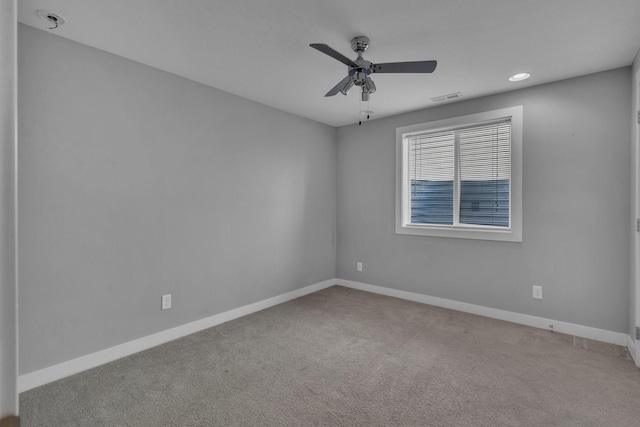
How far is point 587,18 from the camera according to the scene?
2025 mm

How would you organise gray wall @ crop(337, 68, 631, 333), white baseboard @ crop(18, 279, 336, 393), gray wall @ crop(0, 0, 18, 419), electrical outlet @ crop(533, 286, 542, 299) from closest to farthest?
gray wall @ crop(0, 0, 18, 419)
white baseboard @ crop(18, 279, 336, 393)
gray wall @ crop(337, 68, 631, 333)
electrical outlet @ crop(533, 286, 542, 299)

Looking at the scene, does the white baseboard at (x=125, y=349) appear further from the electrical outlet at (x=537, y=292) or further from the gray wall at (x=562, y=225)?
the electrical outlet at (x=537, y=292)

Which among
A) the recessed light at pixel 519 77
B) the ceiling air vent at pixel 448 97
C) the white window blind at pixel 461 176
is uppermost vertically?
the ceiling air vent at pixel 448 97

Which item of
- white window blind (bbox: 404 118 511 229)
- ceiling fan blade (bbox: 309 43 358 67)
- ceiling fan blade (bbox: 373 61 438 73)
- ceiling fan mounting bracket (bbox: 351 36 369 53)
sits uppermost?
ceiling fan mounting bracket (bbox: 351 36 369 53)

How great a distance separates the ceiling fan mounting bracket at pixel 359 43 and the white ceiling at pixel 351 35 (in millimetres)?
43

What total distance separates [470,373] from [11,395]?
2.55 m

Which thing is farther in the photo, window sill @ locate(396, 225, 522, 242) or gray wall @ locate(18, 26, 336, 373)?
window sill @ locate(396, 225, 522, 242)

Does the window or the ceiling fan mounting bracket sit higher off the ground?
the ceiling fan mounting bracket

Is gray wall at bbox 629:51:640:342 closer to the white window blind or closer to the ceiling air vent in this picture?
the white window blind

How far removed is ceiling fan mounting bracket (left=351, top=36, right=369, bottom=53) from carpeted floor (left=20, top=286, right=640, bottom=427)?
Answer: 7.74ft

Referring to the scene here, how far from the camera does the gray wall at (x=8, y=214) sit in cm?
54

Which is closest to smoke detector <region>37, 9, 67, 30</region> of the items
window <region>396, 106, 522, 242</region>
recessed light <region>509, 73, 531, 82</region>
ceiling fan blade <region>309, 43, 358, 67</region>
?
ceiling fan blade <region>309, 43, 358, 67</region>

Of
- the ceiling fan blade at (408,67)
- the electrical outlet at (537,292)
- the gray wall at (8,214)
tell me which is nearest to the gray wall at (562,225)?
the electrical outlet at (537,292)

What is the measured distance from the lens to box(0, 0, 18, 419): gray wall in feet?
1.77
